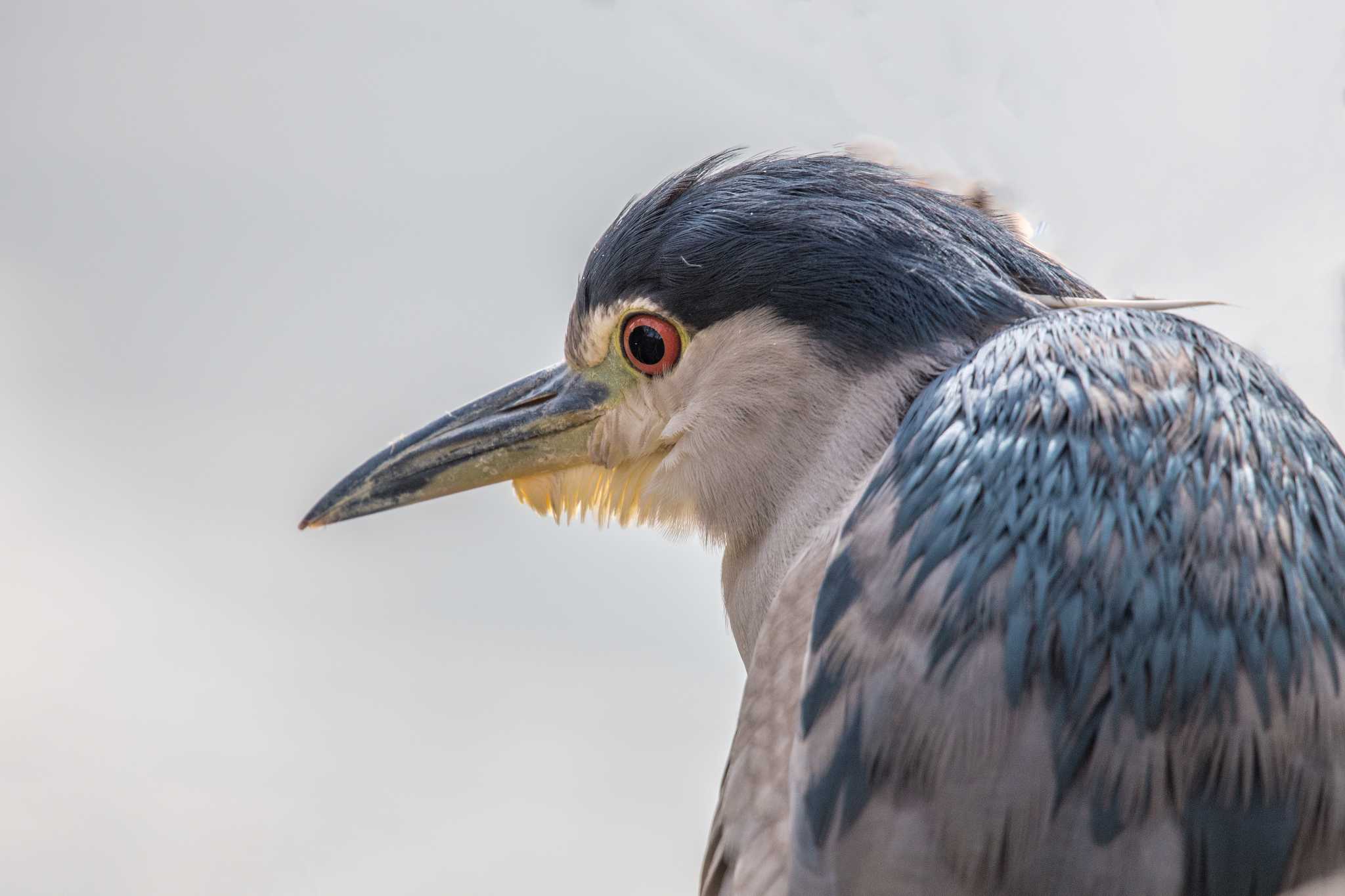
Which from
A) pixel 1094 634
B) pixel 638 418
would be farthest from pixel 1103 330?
pixel 638 418

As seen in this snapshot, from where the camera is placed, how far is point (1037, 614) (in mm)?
462

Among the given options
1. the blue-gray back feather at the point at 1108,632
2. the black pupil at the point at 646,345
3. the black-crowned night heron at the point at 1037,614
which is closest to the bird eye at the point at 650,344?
the black pupil at the point at 646,345

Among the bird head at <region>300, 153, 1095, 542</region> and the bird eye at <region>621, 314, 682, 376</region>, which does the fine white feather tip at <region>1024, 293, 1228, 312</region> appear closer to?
the bird head at <region>300, 153, 1095, 542</region>

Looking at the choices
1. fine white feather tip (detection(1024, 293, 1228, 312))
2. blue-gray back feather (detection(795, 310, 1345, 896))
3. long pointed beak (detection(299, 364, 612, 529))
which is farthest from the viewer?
long pointed beak (detection(299, 364, 612, 529))

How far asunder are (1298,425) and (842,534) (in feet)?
0.65

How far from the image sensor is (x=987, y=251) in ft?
2.24

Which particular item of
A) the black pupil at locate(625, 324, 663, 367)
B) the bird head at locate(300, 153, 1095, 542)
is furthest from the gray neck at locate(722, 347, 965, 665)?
the black pupil at locate(625, 324, 663, 367)

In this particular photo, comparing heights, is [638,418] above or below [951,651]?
above

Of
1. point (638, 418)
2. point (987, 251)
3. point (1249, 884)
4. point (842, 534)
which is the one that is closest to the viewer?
point (1249, 884)

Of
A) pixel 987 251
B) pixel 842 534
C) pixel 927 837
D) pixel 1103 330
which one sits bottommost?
pixel 927 837

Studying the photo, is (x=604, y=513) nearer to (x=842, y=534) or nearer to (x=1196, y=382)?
(x=842, y=534)

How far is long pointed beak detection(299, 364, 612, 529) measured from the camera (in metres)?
0.83

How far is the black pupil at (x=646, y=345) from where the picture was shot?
765 millimetres

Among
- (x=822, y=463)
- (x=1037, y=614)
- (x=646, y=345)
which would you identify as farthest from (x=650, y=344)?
(x=1037, y=614)
